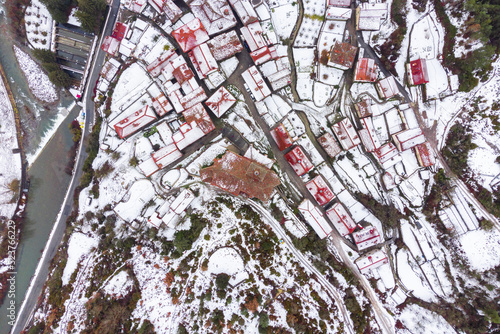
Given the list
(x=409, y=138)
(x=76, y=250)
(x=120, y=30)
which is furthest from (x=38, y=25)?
(x=409, y=138)

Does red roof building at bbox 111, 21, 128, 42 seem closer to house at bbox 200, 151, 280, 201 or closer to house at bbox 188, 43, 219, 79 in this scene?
house at bbox 188, 43, 219, 79

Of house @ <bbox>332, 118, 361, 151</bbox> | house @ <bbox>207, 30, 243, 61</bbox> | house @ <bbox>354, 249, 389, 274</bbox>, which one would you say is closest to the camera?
house @ <bbox>207, 30, 243, 61</bbox>

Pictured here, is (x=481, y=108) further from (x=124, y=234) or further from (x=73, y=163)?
(x=73, y=163)

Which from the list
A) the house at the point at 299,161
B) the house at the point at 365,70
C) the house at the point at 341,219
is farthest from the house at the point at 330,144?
the house at the point at 365,70

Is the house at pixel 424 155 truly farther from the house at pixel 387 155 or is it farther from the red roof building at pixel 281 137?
the red roof building at pixel 281 137

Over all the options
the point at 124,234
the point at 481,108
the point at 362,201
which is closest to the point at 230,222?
the point at 124,234

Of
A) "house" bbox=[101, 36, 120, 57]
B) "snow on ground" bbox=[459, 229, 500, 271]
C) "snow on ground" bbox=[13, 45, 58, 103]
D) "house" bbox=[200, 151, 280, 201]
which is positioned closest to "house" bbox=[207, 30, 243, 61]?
"house" bbox=[101, 36, 120, 57]

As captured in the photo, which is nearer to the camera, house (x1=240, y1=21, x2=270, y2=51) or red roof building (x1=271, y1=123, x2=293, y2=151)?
house (x1=240, y1=21, x2=270, y2=51)
